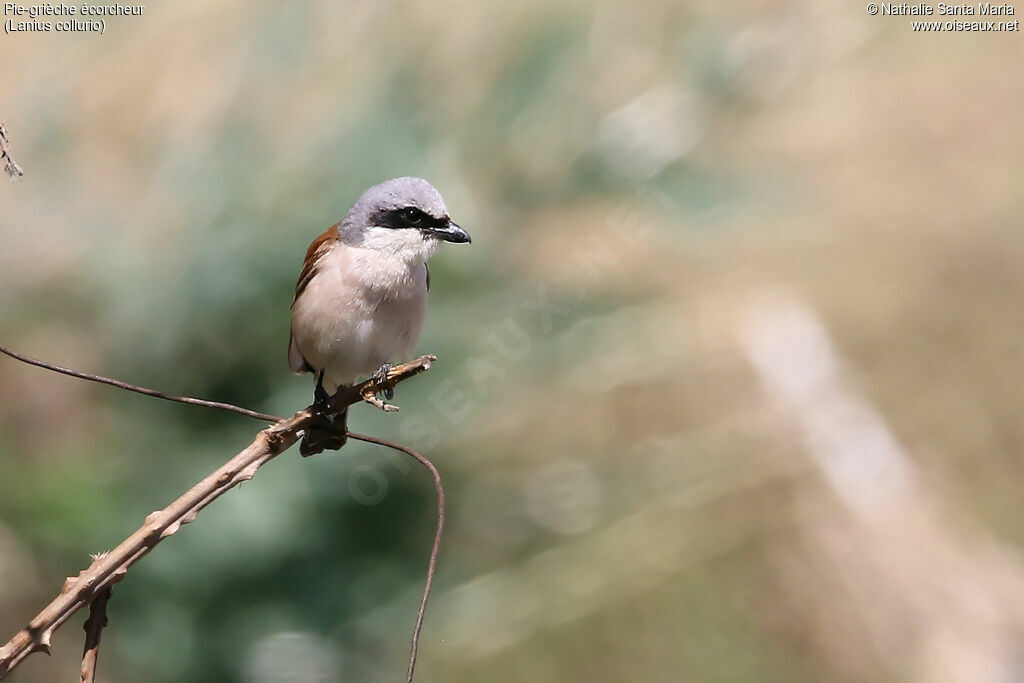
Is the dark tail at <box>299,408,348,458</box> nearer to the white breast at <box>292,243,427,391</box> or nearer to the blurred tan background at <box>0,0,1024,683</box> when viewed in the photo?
the white breast at <box>292,243,427,391</box>

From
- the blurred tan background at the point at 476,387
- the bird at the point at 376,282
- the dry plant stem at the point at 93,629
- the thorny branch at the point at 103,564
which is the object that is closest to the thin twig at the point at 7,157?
the thorny branch at the point at 103,564

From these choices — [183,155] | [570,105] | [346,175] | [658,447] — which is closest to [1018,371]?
[658,447]

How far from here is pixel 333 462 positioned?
2.95 m

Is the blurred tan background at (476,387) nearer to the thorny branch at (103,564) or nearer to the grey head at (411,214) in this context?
the grey head at (411,214)

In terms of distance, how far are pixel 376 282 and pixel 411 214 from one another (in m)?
0.15

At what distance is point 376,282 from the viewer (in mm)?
2064

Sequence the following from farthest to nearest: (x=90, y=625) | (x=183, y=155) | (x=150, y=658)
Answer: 1. (x=183, y=155)
2. (x=150, y=658)
3. (x=90, y=625)

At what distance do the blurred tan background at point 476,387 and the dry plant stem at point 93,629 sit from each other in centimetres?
172

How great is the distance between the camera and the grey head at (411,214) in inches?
80.2

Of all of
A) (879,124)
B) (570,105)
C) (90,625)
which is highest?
Answer: (879,124)

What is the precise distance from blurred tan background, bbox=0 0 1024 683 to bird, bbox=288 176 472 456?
747 mm

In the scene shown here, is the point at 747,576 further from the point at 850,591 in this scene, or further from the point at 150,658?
the point at 150,658

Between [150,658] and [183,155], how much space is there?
1.53 metres

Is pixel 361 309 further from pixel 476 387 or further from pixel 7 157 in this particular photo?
pixel 476 387
